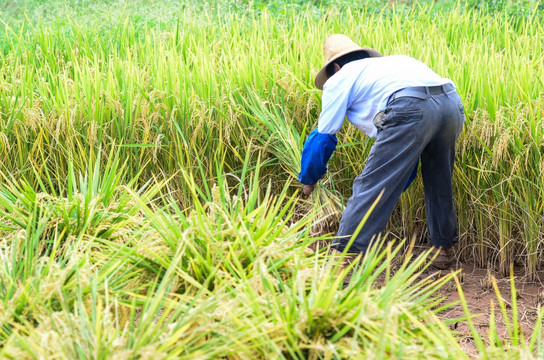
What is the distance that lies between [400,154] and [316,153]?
14.4 inches

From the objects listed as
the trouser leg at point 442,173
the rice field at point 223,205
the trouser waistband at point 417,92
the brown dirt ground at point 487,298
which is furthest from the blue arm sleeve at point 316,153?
the brown dirt ground at point 487,298

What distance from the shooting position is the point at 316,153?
2957mm

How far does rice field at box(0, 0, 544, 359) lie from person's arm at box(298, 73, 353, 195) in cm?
20

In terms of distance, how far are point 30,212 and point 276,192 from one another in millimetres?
1628

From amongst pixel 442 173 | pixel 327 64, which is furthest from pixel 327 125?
pixel 442 173

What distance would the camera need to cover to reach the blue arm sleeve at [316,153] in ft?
9.67

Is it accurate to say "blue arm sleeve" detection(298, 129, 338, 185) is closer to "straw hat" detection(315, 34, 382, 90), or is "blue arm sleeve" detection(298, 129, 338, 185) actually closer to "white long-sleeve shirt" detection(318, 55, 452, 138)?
"white long-sleeve shirt" detection(318, 55, 452, 138)

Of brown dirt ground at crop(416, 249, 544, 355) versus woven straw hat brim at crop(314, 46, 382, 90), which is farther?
woven straw hat brim at crop(314, 46, 382, 90)

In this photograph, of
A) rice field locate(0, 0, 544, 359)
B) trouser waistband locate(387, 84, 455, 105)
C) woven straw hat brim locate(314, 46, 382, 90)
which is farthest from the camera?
woven straw hat brim locate(314, 46, 382, 90)

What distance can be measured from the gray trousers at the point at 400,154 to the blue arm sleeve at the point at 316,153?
0.18 m

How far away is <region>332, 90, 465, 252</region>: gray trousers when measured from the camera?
286 cm

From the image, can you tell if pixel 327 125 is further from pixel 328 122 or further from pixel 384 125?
pixel 384 125

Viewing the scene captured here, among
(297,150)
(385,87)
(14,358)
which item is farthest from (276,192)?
(14,358)

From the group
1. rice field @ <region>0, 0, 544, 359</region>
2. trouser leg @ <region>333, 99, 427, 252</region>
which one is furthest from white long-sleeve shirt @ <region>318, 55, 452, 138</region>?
rice field @ <region>0, 0, 544, 359</region>
